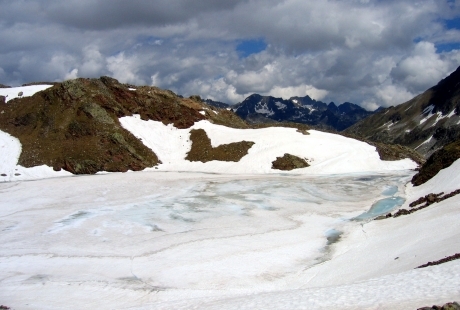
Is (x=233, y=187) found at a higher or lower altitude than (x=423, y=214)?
higher

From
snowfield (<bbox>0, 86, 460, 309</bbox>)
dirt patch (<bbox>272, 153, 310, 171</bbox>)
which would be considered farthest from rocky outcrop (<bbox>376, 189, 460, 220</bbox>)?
dirt patch (<bbox>272, 153, 310, 171</bbox>)

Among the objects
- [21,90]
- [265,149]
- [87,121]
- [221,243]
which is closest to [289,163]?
[265,149]

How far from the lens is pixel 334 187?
41.7 m

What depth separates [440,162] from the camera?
126 feet

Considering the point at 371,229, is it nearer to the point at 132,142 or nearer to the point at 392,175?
the point at 392,175

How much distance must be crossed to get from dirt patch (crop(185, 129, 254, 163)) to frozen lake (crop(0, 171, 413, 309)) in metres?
14.0

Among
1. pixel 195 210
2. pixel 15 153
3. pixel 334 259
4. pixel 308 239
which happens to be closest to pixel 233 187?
pixel 195 210

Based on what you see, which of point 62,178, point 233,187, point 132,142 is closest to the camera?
point 233,187

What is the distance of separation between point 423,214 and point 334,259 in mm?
8281

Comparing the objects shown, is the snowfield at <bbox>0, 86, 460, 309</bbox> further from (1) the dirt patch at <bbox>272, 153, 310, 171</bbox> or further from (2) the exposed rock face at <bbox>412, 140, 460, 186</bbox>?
(1) the dirt patch at <bbox>272, 153, 310, 171</bbox>

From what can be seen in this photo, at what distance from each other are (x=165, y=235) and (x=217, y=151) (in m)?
34.7

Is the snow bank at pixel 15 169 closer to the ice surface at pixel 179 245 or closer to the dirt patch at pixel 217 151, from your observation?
the ice surface at pixel 179 245

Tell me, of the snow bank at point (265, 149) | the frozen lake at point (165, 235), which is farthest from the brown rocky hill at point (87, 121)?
the frozen lake at point (165, 235)

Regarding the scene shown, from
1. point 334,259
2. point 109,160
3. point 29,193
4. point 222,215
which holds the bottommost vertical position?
point 334,259
